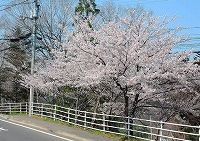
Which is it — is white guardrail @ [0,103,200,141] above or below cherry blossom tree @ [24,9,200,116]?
below

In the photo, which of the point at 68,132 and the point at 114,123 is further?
the point at 114,123

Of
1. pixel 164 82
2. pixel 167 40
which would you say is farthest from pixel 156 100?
pixel 167 40

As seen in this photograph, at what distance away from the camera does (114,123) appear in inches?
1155

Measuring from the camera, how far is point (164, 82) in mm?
23125

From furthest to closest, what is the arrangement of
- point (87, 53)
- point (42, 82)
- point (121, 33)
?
1. point (42, 82)
2. point (87, 53)
3. point (121, 33)

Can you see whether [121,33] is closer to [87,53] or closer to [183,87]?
[87,53]

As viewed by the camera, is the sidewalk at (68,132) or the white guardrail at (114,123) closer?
the sidewalk at (68,132)

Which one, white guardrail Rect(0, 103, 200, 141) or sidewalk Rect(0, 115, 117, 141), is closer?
sidewalk Rect(0, 115, 117, 141)

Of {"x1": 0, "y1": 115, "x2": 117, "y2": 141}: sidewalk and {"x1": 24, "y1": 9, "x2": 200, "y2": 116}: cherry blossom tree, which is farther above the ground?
{"x1": 24, "y1": 9, "x2": 200, "y2": 116}: cherry blossom tree

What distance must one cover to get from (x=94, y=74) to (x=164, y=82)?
142 inches

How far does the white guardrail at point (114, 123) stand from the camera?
21344 millimetres

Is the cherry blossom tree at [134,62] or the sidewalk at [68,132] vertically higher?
the cherry blossom tree at [134,62]

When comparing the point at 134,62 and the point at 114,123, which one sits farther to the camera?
the point at 114,123

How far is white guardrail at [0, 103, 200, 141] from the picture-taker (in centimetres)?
2134
